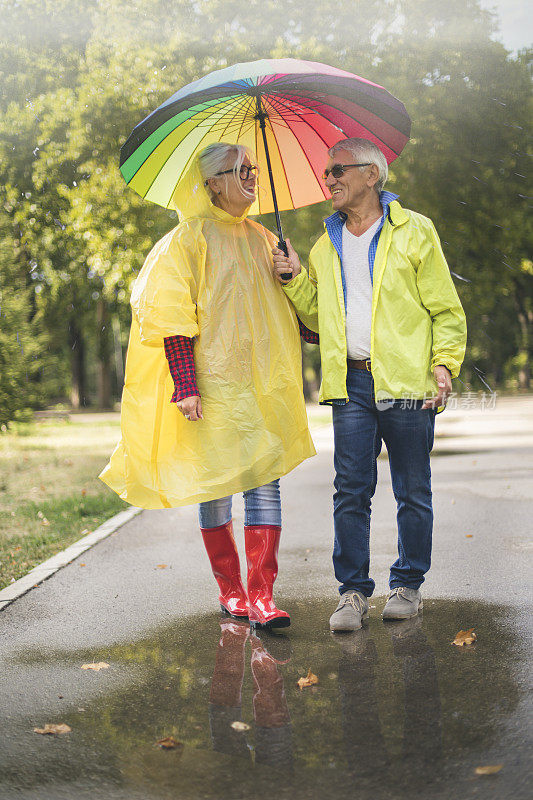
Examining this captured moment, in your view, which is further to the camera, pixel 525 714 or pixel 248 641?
pixel 248 641

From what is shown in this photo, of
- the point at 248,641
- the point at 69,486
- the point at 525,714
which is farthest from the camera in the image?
the point at 69,486

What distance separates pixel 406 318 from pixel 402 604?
132 centimetres

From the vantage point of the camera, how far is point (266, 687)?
3.40m

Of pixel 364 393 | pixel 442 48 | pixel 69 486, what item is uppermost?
pixel 442 48

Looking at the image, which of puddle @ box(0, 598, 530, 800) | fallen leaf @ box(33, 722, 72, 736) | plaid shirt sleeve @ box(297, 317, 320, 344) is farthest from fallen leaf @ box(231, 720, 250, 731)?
plaid shirt sleeve @ box(297, 317, 320, 344)

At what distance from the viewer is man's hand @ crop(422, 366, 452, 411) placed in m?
4.00

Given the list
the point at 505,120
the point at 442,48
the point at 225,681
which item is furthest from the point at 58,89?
the point at 225,681

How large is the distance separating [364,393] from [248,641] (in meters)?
1.21

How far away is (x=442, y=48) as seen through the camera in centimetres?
1755

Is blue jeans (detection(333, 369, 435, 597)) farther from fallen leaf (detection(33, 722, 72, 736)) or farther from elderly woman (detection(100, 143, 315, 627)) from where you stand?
fallen leaf (detection(33, 722, 72, 736))

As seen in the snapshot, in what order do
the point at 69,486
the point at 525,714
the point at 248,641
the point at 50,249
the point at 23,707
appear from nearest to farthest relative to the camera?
the point at 525,714, the point at 23,707, the point at 248,641, the point at 69,486, the point at 50,249

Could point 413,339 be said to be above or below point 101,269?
below

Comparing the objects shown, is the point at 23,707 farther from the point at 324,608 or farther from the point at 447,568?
the point at 447,568

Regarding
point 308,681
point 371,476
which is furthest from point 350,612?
point 308,681
